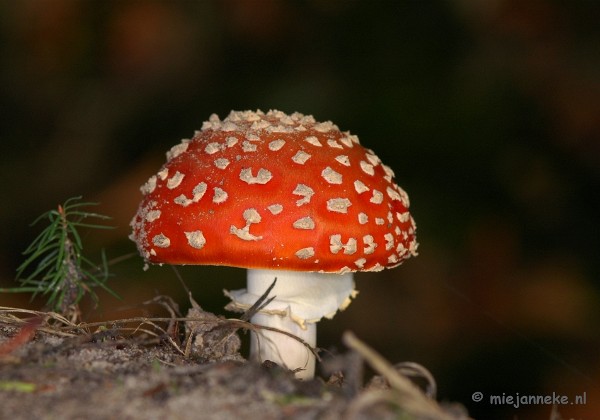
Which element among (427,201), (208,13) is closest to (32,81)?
(208,13)

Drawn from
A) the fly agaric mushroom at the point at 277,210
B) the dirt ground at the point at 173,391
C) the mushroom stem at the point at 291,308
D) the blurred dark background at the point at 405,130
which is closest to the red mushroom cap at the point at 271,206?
the fly agaric mushroom at the point at 277,210

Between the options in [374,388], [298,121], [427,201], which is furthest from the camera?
[427,201]

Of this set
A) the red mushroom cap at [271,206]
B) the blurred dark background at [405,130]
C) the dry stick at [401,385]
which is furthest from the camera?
the blurred dark background at [405,130]

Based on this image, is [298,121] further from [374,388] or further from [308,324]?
[374,388]

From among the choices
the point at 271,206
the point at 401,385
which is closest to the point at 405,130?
the point at 271,206

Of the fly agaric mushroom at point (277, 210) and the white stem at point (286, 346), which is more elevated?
the fly agaric mushroom at point (277, 210)

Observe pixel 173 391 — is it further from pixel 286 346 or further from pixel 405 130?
pixel 405 130

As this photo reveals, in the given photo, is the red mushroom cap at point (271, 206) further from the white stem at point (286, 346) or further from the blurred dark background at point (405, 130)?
the blurred dark background at point (405, 130)
